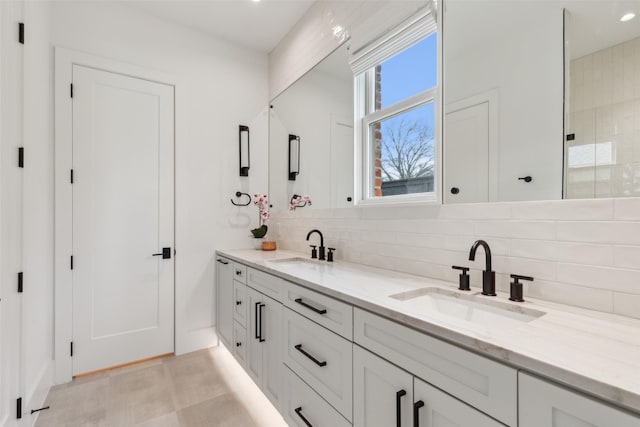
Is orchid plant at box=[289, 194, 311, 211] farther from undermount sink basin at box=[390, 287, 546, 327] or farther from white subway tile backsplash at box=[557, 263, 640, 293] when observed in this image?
white subway tile backsplash at box=[557, 263, 640, 293]

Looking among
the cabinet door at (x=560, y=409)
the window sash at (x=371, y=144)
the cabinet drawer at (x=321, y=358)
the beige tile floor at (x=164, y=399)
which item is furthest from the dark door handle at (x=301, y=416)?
the window sash at (x=371, y=144)

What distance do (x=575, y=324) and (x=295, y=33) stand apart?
2.94m

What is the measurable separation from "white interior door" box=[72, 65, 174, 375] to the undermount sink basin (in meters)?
2.24

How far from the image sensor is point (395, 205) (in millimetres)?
1783

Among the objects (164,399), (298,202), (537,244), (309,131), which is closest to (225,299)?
(164,399)

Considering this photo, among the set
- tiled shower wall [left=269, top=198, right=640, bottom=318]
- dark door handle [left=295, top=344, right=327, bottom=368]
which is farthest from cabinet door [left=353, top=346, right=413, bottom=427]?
tiled shower wall [left=269, top=198, right=640, bottom=318]

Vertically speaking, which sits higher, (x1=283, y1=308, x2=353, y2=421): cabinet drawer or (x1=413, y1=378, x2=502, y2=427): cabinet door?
(x1=413, y1=378, x2=502, y2=427): cabinet door

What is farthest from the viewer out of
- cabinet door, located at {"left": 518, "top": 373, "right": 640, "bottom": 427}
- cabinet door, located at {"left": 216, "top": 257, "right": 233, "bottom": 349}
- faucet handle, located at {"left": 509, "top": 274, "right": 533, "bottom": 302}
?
cabinet door, located at {"left": 216, "top": 257, "right": 233, "bottom": 349}

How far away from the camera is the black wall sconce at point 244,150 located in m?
3.03

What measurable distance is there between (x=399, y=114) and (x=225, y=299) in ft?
6.70

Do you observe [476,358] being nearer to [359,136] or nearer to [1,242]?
[359,136]

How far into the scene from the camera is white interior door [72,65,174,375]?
7.68ft

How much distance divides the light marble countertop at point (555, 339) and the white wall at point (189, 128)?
1924 millimetres

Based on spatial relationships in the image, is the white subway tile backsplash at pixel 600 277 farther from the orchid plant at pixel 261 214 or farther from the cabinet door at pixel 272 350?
the orchid plant at pixel 261 214
